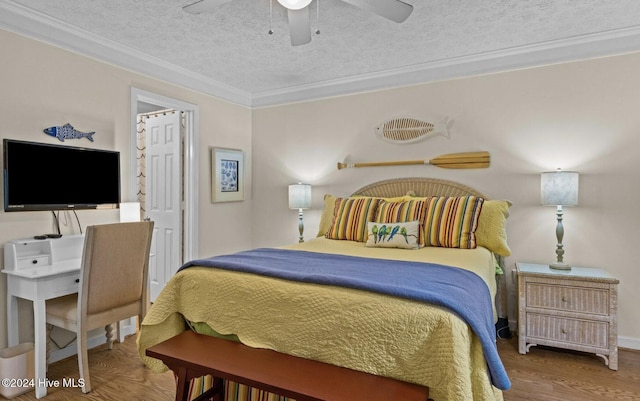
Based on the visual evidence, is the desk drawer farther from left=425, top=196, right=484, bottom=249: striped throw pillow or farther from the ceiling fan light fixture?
left=425, top=196, right=484, bottom=249: striped throw pillow

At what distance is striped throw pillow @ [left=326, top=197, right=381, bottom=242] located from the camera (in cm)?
323

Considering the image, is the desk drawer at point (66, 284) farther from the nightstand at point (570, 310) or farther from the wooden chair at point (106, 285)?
the nightstand at point (570, 310)

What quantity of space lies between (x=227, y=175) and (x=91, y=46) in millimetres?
1831

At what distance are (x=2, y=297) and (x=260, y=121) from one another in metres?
3.06

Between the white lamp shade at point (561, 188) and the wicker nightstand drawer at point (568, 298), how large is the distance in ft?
2.12

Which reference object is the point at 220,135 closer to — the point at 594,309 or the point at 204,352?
the point at 204,352

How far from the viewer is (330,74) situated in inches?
149

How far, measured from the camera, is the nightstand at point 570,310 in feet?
8.22

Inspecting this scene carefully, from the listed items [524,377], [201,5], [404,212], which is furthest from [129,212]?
[524,377]

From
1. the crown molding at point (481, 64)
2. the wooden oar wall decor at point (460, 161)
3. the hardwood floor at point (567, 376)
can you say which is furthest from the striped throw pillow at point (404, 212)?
the crown molding at point (481, 64)

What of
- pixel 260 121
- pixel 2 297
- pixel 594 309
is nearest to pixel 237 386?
pixel 2 297

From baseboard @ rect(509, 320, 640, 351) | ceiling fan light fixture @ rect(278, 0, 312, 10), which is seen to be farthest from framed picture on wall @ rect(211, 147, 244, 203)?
baseboard @ rect(509, 320, 640, 351)

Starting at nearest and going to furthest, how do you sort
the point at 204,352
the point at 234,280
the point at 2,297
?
the point at 204,352 → the point at 234,280 → the point at 2,297

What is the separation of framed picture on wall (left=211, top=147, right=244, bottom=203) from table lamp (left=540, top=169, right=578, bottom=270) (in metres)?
3.19
